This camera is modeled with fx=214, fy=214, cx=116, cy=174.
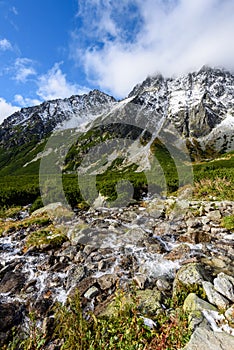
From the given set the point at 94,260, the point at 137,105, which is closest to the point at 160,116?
the point at 137,105

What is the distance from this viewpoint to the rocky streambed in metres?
5.55

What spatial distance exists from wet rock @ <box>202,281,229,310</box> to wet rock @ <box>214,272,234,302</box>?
14 cm

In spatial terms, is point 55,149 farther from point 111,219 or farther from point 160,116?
point 111,219

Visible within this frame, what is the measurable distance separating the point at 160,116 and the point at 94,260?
14984 centimetres

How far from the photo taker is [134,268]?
8.37m

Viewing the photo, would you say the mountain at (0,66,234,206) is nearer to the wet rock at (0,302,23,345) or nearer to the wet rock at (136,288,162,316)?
the wet rock at (0,302,23,345)

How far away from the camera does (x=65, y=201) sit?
2109 centimetres

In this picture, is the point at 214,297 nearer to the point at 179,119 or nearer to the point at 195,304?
the point at 195,304

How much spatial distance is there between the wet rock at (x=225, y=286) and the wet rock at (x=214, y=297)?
139mm

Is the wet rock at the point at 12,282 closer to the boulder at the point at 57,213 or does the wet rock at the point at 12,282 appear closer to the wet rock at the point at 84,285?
the wet rock at the point at 84,285

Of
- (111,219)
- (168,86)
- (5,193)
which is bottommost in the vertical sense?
(111,219)

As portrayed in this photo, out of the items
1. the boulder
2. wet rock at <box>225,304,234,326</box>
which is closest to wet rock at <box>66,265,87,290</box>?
wet rock at <box>225,304,234,326</box>

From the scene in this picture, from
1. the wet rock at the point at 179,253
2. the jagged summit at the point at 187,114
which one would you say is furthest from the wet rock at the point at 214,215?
the jagged summit at the point at 187,114

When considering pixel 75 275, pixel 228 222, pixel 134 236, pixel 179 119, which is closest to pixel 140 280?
pixel 75 275
